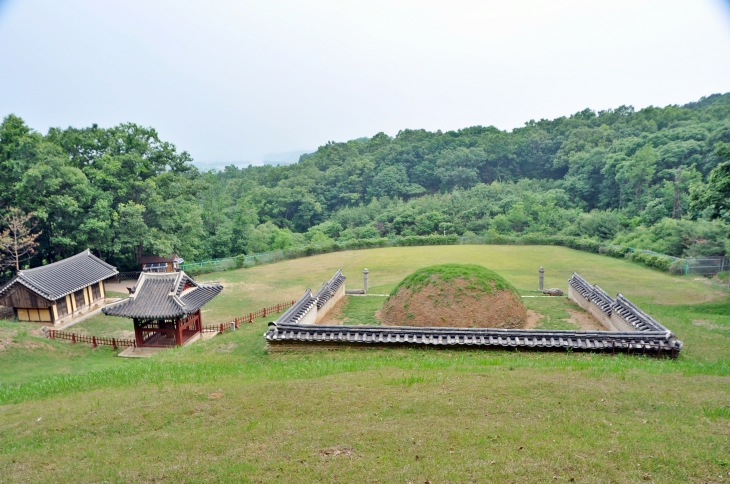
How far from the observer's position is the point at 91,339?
59.4 feet

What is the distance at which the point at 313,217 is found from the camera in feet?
205

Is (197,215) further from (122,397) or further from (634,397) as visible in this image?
(634,397)

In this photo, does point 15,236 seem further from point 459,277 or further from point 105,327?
point 459,277

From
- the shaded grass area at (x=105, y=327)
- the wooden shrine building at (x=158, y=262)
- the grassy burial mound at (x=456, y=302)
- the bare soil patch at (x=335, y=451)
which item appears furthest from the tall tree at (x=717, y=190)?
the wooden shrine building at (x=158, y=262)

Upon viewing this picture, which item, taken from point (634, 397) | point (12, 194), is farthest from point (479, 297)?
point (12, 194)

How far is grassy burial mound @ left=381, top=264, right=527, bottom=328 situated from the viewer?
11930 mm

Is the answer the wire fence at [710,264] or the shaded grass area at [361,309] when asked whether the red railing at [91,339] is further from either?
the wire fence at [710,264]

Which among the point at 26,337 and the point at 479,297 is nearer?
the point at 479,297

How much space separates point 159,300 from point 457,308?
1110 cm

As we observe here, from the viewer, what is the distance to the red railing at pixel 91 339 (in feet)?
57.0

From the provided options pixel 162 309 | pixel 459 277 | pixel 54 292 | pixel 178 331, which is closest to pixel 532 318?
pixel 459 277

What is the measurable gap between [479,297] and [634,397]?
Answer: 6.06 m

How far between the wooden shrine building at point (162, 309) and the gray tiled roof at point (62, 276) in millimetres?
6654

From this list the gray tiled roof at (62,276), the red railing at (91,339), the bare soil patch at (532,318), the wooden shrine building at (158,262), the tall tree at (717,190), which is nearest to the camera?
the bare soil patch at (532,318)
